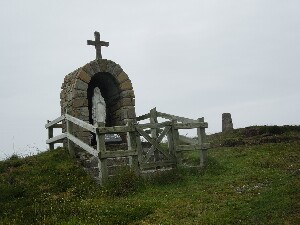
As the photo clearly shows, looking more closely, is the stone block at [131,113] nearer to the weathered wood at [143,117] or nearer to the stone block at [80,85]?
the weathered wood at [143,117]

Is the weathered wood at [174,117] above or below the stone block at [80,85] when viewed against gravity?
below

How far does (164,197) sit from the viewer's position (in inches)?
319

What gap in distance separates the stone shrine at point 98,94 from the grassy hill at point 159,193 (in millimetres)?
1740

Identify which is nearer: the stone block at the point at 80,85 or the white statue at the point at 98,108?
the stone block at the point at 80,85

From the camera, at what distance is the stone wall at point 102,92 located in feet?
42.8

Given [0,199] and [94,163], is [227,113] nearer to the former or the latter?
[94,163]

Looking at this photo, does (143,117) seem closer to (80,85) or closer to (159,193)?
(80,85)

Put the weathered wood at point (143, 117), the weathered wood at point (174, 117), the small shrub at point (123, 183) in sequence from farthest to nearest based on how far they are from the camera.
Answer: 1. the weathered wood at point (143, 117)
2. the weathered wood at point (174, 117)
3. the small shrub at point (123, 183)

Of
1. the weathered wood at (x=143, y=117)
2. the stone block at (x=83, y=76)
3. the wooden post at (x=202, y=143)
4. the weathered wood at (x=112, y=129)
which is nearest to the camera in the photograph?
the weathered wood at (x=112, y=129)

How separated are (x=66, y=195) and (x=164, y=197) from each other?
2476mm

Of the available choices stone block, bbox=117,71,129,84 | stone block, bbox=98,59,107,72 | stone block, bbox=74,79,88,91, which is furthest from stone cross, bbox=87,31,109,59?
stone block, bbox=74,79,88,91

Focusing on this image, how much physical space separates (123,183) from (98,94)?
612 cm

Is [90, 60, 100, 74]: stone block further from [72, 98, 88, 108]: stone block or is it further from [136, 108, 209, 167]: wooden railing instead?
Answer: [136, 108, 209, 167]: wooden railing

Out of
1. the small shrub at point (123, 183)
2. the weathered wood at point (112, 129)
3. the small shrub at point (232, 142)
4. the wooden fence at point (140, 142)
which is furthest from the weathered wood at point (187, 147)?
the small shrub at point (232, 142)
